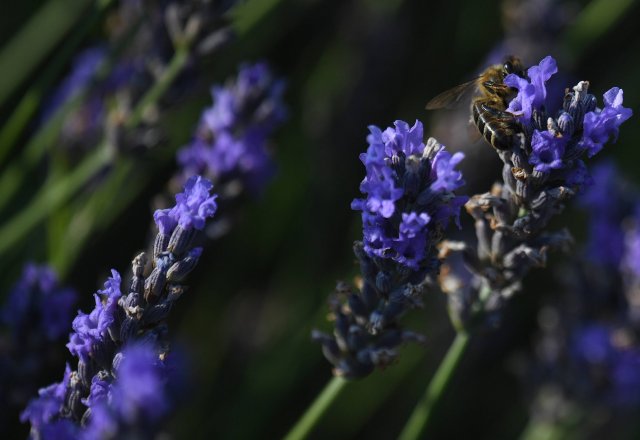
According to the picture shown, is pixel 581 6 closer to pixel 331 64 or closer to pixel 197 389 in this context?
pixel 331 64

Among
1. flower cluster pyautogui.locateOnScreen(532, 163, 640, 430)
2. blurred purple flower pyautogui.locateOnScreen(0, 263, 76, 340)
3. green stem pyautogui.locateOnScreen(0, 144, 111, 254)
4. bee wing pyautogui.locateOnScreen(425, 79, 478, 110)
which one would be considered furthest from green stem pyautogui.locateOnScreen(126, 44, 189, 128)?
flower cluster pyautogui.locateOnScreen(532, 163, 640, 430)

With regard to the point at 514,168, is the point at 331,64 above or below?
above

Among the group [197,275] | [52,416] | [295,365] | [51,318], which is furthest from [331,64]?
[52,416]

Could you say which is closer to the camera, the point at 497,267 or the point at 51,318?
the point at 497,267

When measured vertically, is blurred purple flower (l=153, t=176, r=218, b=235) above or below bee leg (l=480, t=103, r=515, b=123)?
A: above

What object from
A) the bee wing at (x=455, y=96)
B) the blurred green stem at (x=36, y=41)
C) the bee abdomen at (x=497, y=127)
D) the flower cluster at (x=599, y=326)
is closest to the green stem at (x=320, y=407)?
the bee abdomen at (x=497, y=127)

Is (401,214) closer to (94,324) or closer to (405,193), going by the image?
(405,193)

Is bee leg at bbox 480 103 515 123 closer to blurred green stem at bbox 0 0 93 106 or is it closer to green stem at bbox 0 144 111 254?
green stem at bbox 0 144 111 254

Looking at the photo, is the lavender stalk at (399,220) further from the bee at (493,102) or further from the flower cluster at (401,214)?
the bee at (493,102)
